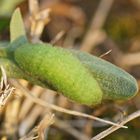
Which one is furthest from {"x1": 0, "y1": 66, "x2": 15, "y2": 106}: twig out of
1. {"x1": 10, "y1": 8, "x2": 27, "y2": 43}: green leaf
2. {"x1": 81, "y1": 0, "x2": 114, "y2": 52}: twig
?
{"x1": 81, "y1": 0, "x2": 114, "y2": 52}: twig

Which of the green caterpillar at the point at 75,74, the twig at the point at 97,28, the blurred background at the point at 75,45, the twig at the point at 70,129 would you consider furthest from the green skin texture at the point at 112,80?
the twig at the point at 97,28

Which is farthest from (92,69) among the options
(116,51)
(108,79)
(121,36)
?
(121,36)

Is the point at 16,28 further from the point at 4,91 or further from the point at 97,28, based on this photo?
the point at 97,28

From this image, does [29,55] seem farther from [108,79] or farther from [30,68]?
[108,79]

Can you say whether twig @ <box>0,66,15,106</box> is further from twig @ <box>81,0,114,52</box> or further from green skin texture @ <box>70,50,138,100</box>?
twig @ <box>81,0,114,52</box>

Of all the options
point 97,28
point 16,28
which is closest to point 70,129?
point 16,28
